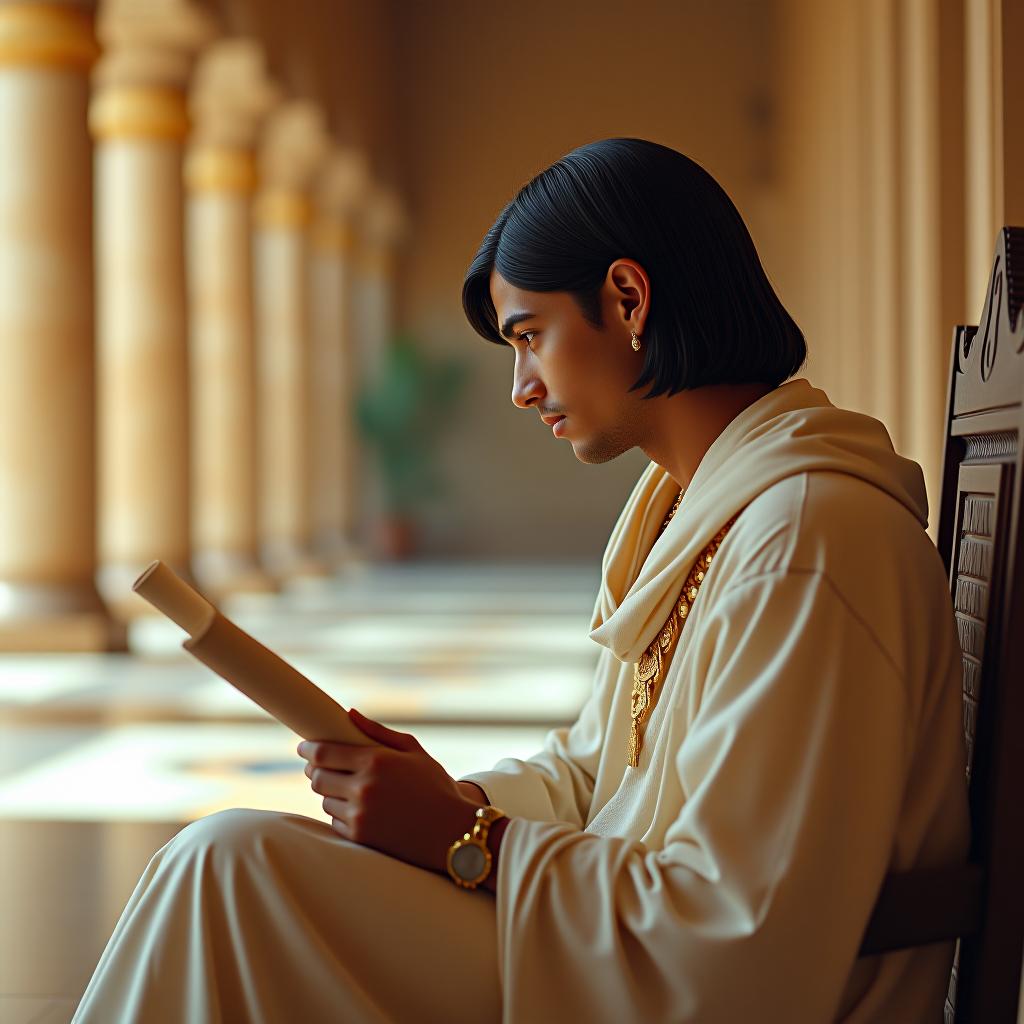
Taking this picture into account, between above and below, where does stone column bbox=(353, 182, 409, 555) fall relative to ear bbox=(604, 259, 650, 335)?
above

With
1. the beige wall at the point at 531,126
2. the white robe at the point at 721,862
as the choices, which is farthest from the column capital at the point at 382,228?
the white robe at the point at 721,862

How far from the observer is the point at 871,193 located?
9180 mm

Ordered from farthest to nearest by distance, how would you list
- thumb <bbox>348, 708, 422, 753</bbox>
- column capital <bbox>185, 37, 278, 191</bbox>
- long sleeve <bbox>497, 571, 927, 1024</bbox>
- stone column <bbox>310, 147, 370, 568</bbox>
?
1. stone column <bbox>310, 147, 370, 568</bbox>
2. column capital <bbox>185, 37, 278, 191</bbox>
3. thumb <bbox>348, 708, 422, 753</bbox>
4. long sleeve <bbox>497, 571, 927, 1024</bbox>

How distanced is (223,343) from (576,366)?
1444 cm

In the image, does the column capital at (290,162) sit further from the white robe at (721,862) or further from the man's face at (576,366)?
the white robe at (721,862)

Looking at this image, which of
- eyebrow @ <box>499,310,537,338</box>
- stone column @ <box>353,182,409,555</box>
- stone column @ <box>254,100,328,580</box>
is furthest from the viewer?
stone column @ <box>353,182,409,555</box>

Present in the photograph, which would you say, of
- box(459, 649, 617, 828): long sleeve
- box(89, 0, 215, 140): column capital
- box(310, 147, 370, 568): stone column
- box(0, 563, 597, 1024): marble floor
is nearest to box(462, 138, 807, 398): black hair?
box(459, 649, 617, 828): long sleeve

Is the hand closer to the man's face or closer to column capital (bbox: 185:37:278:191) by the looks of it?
the man's face

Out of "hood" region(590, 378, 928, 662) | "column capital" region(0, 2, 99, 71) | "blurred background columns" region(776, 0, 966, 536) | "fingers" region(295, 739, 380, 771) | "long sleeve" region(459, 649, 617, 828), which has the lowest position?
"long sleeve" region(459, 649, 617, 828)

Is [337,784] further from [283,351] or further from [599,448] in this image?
[283,351]

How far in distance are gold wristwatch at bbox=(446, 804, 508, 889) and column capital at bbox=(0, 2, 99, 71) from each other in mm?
9484

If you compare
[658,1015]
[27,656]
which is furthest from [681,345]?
[27,656]

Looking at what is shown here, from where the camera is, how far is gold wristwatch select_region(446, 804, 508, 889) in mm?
1807

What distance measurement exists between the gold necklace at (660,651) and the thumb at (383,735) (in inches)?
14.7
